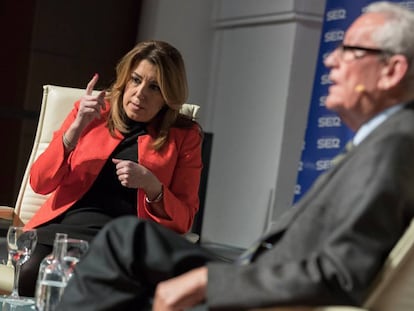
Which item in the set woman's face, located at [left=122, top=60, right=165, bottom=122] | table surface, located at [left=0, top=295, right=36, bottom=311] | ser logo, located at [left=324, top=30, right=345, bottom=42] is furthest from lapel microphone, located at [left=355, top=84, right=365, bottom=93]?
ser logo, located at [left=324, top=30, right=345, bottom=42]

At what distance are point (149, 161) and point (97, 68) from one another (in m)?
4.28

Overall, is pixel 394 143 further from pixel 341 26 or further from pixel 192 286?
pixel 341 26

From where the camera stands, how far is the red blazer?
3463 mm

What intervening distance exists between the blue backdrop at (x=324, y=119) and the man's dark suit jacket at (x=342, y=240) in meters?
4.57

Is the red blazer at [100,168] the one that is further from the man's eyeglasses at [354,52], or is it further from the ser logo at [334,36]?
the ser logo at [334,36]

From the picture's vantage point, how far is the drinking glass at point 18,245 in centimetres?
289

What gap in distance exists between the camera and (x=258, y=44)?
24.8 ft

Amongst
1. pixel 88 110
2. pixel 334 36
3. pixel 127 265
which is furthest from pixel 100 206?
→ pixel 334 36

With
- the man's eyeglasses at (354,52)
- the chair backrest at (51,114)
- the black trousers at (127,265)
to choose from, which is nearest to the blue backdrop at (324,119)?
the chair backrest at (51,114)

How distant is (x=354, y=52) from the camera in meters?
2.13

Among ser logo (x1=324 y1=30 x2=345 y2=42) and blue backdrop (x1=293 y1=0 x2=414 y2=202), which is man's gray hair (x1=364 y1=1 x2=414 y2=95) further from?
ser logo (x1=324 y1=30 x2=345 y2=42)

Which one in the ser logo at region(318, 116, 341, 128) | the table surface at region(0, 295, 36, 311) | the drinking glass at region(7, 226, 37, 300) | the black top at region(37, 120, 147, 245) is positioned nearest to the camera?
the table surface at region(0, 295, 36, 311)

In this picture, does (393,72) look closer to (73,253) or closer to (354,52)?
(354,52)

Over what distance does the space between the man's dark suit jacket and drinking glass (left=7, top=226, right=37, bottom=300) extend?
1.13 meters
